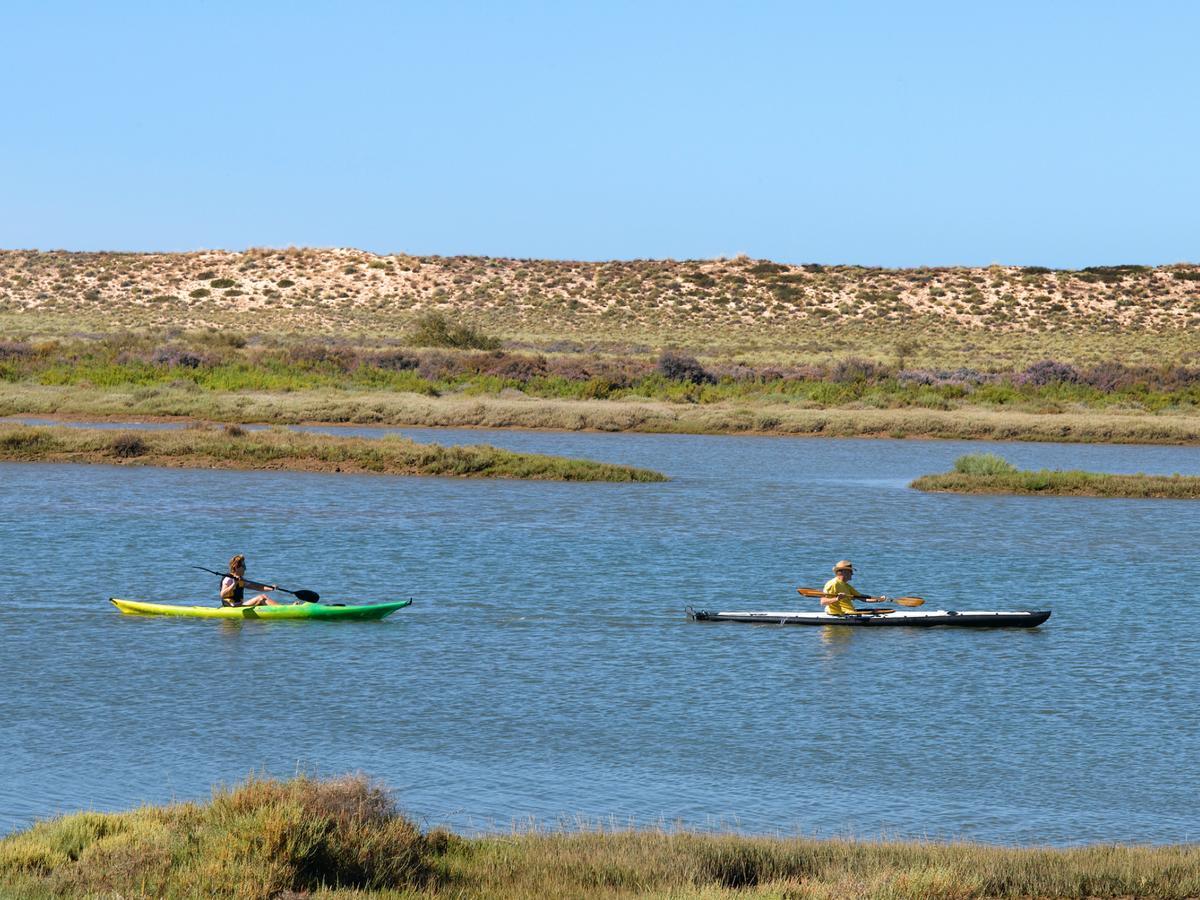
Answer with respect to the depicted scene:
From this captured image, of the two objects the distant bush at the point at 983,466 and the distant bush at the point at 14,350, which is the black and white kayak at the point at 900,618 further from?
the distant bush at the point at 14,350

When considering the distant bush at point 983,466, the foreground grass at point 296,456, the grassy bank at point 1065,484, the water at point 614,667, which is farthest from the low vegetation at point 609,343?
the water at point 614,667

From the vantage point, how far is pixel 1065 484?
4134 cm

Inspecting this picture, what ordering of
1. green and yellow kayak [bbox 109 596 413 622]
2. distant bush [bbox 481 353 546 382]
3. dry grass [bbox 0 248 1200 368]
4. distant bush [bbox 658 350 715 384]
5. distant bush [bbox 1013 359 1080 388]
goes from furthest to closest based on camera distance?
dry grass [bbox 0 248 1200 368] → distant bush [bbox 1013 359 1080 388] → distant bush [bbox 658 350 715 384] → distant bush [bbox 481 353 546 382] → green and yellow kayak [bbox 109 596 413 622]

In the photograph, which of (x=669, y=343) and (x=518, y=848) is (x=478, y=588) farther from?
(x=669, y=343)

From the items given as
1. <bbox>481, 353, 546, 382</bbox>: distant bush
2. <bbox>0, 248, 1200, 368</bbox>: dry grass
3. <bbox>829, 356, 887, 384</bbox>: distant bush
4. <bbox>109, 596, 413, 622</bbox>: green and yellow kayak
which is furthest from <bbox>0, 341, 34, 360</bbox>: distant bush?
<bbox>109, 596, 413, 622</bbox>: green and yellow kayak

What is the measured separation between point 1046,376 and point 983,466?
29718 mm

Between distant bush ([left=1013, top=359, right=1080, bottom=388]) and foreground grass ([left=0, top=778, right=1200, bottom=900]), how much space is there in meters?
59.3

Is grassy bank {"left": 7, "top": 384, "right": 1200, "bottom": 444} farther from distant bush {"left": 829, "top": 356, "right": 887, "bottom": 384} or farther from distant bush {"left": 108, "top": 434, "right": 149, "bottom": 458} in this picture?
distant bush {"left": 108, "top": 434, "right": 149, "bottom": 458}

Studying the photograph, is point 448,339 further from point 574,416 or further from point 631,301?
point 631,301

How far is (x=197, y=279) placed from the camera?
121500 mm

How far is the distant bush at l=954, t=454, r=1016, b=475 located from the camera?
4231cm

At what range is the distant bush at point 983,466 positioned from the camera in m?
42.3

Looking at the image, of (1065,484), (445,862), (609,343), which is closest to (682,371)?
(609,343)

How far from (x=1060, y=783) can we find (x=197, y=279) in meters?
112
